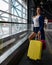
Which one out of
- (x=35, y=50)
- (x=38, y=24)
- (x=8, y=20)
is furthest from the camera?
(x=8, y=20)

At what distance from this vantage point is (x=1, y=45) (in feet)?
14.7

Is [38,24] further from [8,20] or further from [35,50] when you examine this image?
[8,20]

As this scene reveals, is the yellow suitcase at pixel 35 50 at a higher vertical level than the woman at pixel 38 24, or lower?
lower

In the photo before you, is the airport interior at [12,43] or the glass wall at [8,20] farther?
the glass wall at [8,20]

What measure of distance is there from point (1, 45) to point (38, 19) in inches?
62.5

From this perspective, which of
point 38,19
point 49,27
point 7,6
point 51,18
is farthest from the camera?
point 51,18

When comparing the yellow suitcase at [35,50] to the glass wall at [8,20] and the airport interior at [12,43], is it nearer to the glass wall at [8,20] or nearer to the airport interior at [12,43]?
the airport interior at [12,43]

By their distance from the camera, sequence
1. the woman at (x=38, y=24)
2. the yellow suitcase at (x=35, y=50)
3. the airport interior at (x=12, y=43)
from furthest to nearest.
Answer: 1. the woman at (x=38, y=24)
2. the yellow suitcase at (x=35, y=50)
3. the airport interior at (x=12, y=43)

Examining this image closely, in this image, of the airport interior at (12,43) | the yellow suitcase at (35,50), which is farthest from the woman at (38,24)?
the airport interior at (12,43)

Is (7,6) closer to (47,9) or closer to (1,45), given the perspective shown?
(1,45)

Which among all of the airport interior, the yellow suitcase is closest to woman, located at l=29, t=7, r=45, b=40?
the yellow suitcase

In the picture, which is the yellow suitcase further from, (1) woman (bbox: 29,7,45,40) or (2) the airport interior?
(1) woman (bbox: 29,7,45,40)

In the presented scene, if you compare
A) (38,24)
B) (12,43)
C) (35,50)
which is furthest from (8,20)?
(35,50)

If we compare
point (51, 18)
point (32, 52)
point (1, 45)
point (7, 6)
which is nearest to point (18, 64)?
point (32, 52)
